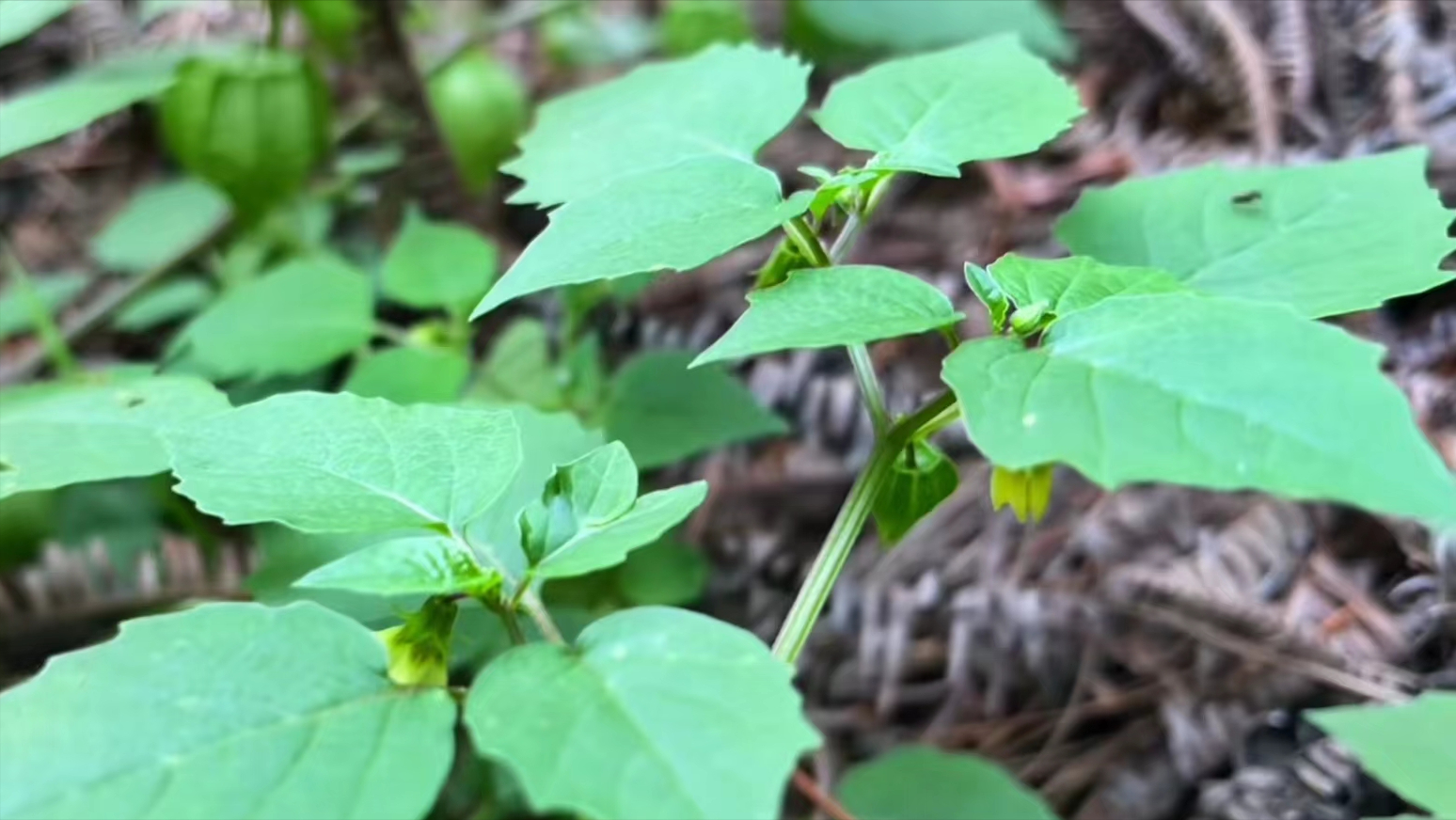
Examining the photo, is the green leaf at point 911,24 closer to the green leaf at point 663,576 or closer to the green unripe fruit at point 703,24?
the green unripe fruit at point 703,24

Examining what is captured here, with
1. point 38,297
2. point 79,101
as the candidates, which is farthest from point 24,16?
point 38,297

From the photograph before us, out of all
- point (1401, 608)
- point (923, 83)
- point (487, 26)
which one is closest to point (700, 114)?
point (923, 83)

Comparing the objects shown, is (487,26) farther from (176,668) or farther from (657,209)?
(176,668)

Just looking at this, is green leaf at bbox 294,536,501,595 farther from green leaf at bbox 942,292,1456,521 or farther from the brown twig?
the brown twig

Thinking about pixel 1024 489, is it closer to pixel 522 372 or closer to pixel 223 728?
pixel 223 728

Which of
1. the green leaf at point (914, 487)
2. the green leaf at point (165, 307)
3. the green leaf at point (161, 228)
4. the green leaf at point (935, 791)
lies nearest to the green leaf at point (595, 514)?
the green leaf at point (914, 487)

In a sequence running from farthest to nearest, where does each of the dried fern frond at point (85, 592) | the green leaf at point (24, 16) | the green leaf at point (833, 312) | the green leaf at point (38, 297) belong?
the green leaf at point (38, 297), the dried fern frond at point (85, 592), the green leaf at point (24, 16), the green leaf at point (833, 312)
